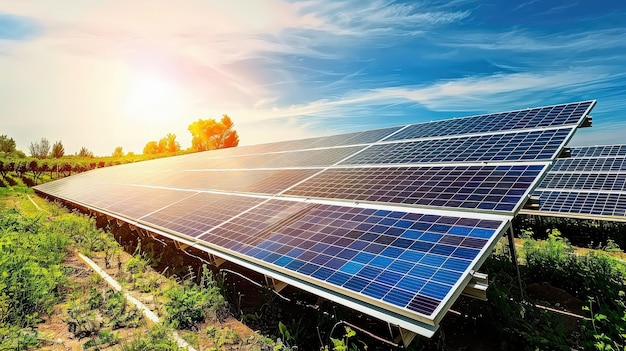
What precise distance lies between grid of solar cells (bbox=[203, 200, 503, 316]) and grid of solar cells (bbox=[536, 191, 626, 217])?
13.8 meters

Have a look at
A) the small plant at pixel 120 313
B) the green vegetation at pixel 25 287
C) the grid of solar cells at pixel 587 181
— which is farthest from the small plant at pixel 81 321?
the grid of solar cells at pixel 587 181

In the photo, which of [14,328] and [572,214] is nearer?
[14,328]

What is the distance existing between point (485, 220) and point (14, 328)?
10301 millimetres

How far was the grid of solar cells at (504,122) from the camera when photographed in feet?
34.1

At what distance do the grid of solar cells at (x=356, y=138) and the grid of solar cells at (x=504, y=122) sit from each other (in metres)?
1.09

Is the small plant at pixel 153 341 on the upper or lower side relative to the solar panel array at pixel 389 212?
lower

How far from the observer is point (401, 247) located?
618 cm

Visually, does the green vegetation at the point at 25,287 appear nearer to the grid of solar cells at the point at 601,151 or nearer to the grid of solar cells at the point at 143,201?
the grid of solar cells at the point at 143,201

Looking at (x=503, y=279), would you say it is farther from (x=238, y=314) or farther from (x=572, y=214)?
(x=572, y=214)

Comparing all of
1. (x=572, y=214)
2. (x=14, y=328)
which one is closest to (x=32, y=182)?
(x=14, y=328)

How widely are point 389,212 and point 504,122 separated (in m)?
7.99

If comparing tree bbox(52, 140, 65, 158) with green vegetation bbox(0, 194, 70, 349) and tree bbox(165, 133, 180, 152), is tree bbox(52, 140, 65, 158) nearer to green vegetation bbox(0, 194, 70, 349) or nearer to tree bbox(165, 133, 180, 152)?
tree bbox(165, 133, 180, 152)

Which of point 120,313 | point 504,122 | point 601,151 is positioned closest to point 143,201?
point 120,313

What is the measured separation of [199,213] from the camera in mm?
11430
